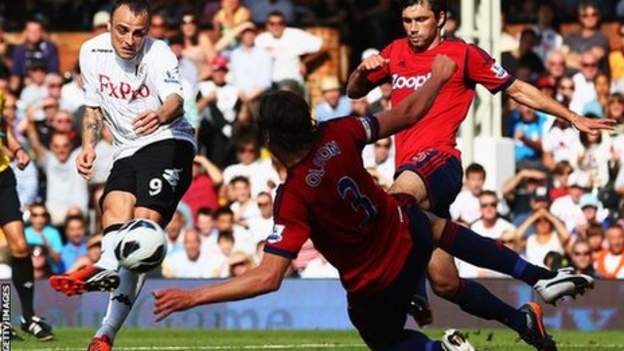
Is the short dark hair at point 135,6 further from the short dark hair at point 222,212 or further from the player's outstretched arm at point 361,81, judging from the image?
the short dark hair at point 222,212

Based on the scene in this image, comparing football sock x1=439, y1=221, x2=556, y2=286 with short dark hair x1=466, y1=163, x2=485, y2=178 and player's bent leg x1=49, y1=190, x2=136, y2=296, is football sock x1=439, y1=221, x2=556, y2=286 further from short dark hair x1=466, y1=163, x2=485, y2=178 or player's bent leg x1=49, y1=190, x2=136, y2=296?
short dark hair x1=466, y1=163, x2=485, y2=178

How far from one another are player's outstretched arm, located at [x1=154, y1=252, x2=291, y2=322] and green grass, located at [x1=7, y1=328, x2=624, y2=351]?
4.67m

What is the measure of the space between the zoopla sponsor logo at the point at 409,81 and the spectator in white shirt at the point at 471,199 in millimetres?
7089

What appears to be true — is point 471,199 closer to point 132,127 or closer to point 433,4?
point 433,4

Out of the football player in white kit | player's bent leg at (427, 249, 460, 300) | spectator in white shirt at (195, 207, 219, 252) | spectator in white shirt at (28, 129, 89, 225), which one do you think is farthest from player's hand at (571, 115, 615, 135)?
spectator in white shirt at (28, 129, 89, 225)

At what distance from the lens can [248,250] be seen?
1939 centimetres

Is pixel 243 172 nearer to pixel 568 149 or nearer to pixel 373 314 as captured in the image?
pixel 568 149

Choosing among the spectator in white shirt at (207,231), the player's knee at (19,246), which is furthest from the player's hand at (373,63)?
the spectator in white shirt at (207,231)

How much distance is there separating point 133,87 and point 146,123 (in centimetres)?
89

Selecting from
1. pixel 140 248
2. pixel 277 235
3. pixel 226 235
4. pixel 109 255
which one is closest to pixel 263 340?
pixel 109 255

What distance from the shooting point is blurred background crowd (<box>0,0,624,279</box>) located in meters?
19.4

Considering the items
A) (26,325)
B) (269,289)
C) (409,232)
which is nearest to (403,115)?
(409,232)

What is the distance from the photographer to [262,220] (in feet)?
65.2

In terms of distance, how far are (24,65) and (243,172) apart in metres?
3.92
